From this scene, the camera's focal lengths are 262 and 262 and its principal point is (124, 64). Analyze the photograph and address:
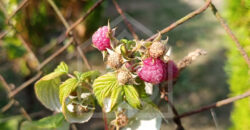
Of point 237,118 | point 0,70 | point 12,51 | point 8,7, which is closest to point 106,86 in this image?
point 237,118

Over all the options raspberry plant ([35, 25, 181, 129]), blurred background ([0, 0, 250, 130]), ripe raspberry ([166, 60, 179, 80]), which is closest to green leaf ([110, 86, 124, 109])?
raspberry plant ([35, 25, 181, 129])

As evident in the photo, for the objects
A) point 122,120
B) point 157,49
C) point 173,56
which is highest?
point 157,49

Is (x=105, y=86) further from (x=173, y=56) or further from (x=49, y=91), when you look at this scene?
(x=173, y=56)

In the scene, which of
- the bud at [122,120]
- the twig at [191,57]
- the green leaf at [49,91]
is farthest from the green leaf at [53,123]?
the twig at [191,57]

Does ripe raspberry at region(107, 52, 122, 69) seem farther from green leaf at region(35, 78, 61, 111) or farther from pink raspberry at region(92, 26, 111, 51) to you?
green leaf at region(35, 78, 61, 111)

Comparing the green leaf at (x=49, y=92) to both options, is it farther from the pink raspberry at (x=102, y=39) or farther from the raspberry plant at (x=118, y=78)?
the pink raspberry at (x=102, y=39)

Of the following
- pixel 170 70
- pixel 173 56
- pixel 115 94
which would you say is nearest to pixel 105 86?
pixel 115 94

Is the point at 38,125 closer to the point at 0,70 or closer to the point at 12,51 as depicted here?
the point at 12,51
